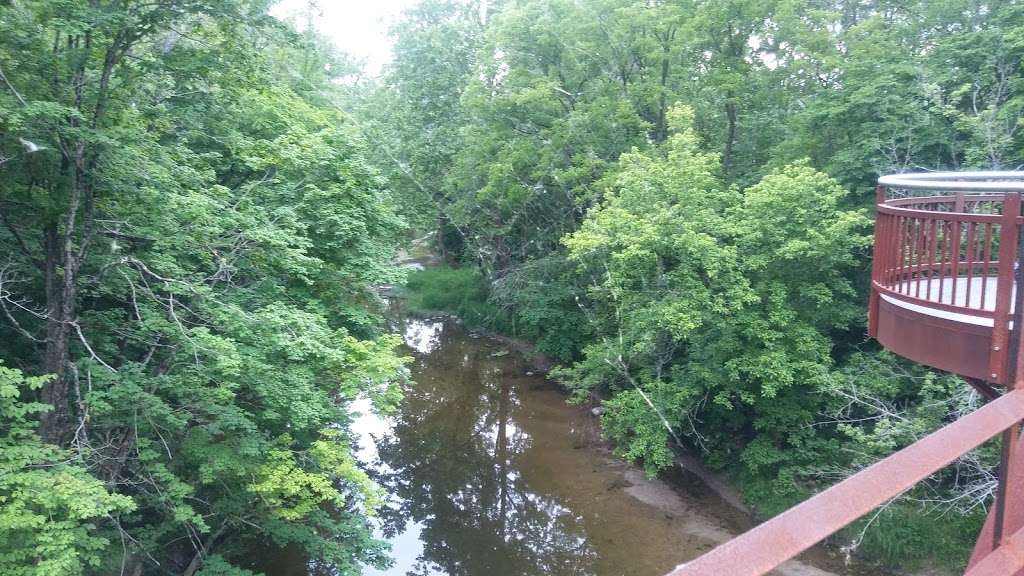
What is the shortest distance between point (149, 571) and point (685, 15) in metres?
14.4

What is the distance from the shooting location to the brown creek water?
35.1 feet

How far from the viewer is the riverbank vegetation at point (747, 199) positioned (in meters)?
10.7

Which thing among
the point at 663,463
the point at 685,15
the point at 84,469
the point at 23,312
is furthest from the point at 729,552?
the point at 685,15

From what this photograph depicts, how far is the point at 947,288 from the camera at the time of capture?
13.6 feet

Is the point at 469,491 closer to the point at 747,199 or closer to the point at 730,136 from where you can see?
the point at 747,199

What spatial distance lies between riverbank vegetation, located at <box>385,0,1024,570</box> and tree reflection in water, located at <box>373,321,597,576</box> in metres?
1.83

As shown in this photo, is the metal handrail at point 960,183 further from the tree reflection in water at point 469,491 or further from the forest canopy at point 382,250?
the tree reflection in water at point 469,491

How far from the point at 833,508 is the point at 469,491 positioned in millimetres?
12741

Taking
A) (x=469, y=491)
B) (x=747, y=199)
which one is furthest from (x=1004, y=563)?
(x=469, y=491)

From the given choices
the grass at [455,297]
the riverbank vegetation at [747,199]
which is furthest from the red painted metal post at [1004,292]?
the grass at [455,297]

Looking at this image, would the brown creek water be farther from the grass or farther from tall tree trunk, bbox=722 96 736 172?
tall tree trunk, bbox=722 96 736 172

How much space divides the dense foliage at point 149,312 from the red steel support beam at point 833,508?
609cm

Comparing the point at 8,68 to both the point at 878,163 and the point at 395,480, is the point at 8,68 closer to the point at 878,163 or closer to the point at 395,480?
the point at 395,480

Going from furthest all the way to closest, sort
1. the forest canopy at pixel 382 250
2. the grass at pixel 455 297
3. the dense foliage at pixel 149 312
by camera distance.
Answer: the grass at pixel 455 297 < the forest canopy at pixel 382 250 < the dense foliage at pixel 149 312
